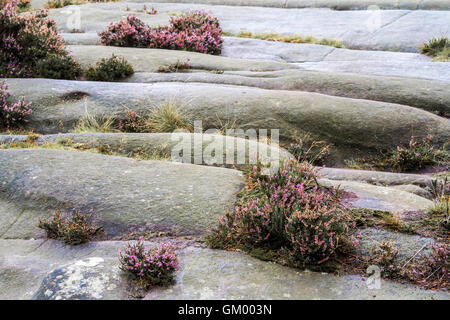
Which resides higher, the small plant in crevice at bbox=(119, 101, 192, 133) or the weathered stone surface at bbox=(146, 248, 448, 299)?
the small plant in crevice at bbox=(119, 101, 192, 133)

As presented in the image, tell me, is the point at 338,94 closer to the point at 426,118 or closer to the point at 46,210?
the point at 426,118

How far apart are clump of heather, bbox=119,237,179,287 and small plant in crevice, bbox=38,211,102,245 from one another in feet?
3.80

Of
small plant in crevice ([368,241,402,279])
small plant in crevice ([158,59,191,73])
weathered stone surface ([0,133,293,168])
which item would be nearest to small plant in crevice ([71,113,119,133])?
weathered stone surface ([0,133,293,168])

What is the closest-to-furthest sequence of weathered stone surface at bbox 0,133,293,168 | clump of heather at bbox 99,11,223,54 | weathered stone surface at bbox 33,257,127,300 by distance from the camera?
1. weathered stone surface at bbox 33,257,127,300
2. weathered stone surface at bbox 0,133,293,168
3. clump of heather at bbox 99,11,223,54

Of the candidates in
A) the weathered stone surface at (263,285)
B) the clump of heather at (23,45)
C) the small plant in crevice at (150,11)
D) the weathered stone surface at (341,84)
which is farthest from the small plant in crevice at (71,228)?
the small plant in crevice at (150,11)

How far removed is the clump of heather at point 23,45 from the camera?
1368cm

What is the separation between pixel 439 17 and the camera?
62.4ft

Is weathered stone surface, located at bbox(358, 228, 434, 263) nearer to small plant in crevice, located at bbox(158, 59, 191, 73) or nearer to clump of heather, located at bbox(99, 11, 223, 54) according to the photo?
small plant in crevice, located at bbox(158, 59, 191, 73)

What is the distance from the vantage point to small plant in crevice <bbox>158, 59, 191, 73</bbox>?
14125 mm

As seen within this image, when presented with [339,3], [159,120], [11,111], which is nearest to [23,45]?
[11,111]

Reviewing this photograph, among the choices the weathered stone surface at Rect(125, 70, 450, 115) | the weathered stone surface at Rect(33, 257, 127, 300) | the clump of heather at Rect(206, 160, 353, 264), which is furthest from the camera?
the weathered stone surface at Rect(125, 70, 450, 115)

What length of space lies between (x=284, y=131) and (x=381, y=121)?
241cm

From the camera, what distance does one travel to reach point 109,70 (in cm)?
1355
